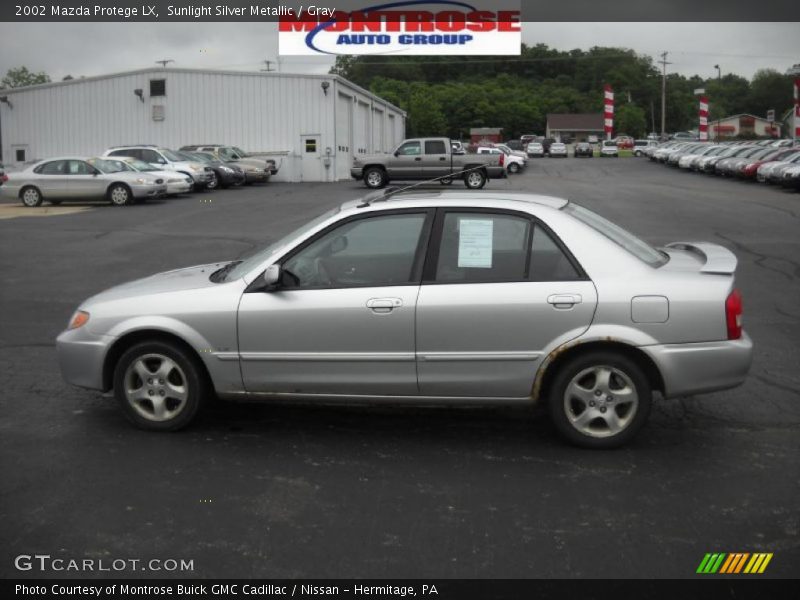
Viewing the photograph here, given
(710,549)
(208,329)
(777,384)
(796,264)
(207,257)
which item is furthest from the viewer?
(207,257)

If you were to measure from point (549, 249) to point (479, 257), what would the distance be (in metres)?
0.42

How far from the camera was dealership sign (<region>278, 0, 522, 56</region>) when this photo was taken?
129ft

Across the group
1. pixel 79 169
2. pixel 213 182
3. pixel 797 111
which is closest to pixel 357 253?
pixel 79 169

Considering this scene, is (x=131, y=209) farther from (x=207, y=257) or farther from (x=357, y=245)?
(x=357, y=245)

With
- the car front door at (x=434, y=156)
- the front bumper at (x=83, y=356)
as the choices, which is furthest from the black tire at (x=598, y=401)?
the car front door at (x=434, y=156)

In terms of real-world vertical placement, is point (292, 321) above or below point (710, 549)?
above

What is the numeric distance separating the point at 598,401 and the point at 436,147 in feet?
92.0

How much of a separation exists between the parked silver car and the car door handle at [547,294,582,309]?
2270 centimetres

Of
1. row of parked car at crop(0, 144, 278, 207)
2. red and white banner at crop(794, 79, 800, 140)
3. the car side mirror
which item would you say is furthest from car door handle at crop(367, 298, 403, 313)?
red and white banner at crop(794, 79, 800, 140)

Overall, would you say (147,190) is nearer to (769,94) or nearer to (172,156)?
(172,156)

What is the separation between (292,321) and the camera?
5.56 meters

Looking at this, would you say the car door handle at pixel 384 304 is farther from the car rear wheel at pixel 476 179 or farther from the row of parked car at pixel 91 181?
the car rear wheel at pixel 476 179

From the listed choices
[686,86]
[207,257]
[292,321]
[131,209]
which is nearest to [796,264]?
[207,257]

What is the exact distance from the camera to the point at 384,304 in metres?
5.46
